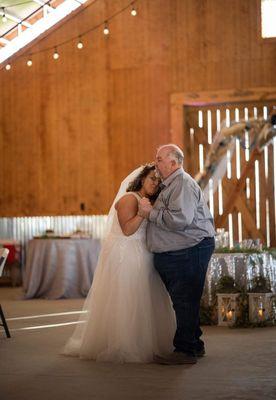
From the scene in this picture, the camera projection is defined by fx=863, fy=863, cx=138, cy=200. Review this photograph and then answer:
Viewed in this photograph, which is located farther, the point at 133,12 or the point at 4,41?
the point at 4,41

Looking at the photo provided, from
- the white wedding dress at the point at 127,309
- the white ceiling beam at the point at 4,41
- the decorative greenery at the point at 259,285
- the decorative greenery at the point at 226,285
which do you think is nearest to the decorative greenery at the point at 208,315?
the decorative greenery at the point at 226,285

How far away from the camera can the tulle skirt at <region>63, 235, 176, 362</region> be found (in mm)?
5754

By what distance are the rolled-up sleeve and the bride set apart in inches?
9.8

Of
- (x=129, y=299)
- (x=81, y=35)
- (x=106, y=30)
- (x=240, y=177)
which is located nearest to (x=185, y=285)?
(x=129, y=299)

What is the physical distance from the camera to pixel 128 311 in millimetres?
5809

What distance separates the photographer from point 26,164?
14.2 meters

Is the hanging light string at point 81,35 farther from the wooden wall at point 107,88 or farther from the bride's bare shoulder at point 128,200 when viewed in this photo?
the bride's bare shoulder at point 128,200

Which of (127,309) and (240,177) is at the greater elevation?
(240,177)

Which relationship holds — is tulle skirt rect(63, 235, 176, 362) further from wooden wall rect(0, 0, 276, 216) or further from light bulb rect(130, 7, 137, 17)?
light bulb rect(130, 7, 137, 17)

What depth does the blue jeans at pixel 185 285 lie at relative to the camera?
5.57m

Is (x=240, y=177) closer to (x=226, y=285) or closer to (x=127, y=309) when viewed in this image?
(x=226, y=285)

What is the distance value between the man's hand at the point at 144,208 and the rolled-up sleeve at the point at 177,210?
5 centimetres

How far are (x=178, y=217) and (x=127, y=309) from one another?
0.80 meters

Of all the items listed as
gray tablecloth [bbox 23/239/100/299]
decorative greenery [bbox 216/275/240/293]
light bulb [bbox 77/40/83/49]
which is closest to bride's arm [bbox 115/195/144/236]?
decorative greenery [bbox 216/275/240/293]
